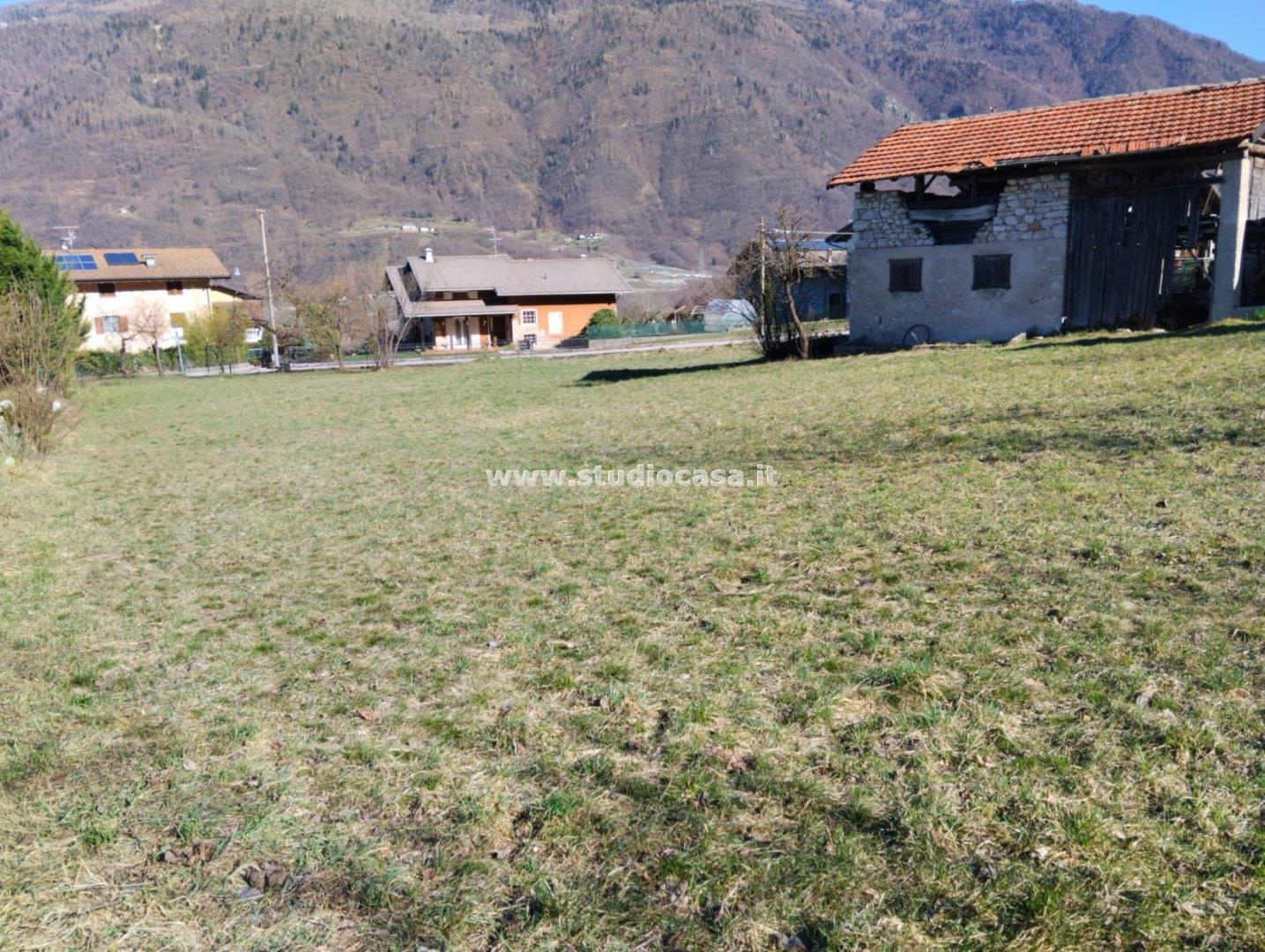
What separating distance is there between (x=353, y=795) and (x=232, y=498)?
806 cm

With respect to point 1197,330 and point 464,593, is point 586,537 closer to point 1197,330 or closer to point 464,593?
point 464,593

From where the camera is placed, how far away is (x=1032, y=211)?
Result: 1978 centimetres

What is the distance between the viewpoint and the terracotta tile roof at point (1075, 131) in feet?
57.9

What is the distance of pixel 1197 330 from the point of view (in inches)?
647

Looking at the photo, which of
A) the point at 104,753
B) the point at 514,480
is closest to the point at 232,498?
the point at 514,480

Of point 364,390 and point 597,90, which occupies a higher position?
point 597,90

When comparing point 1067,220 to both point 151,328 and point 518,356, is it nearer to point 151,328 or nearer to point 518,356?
point 518,356

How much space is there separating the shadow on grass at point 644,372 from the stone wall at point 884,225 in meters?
4.07

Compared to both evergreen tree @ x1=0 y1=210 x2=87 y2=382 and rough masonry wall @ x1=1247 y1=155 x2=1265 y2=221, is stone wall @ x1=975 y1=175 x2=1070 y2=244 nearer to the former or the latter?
rough masonry wall @ x1=1247 y1=155 x2=1265 y2=221

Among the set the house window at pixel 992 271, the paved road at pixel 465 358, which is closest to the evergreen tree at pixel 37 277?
the paved road at pixel 465 358

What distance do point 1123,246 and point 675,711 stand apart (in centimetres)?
1877

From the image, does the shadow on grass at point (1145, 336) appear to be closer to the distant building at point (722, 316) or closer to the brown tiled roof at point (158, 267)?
the distant building at point (722, 316)

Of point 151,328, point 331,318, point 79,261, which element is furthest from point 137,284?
point 331,318

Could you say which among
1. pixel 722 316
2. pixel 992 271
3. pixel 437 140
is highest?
pixel 437 140
